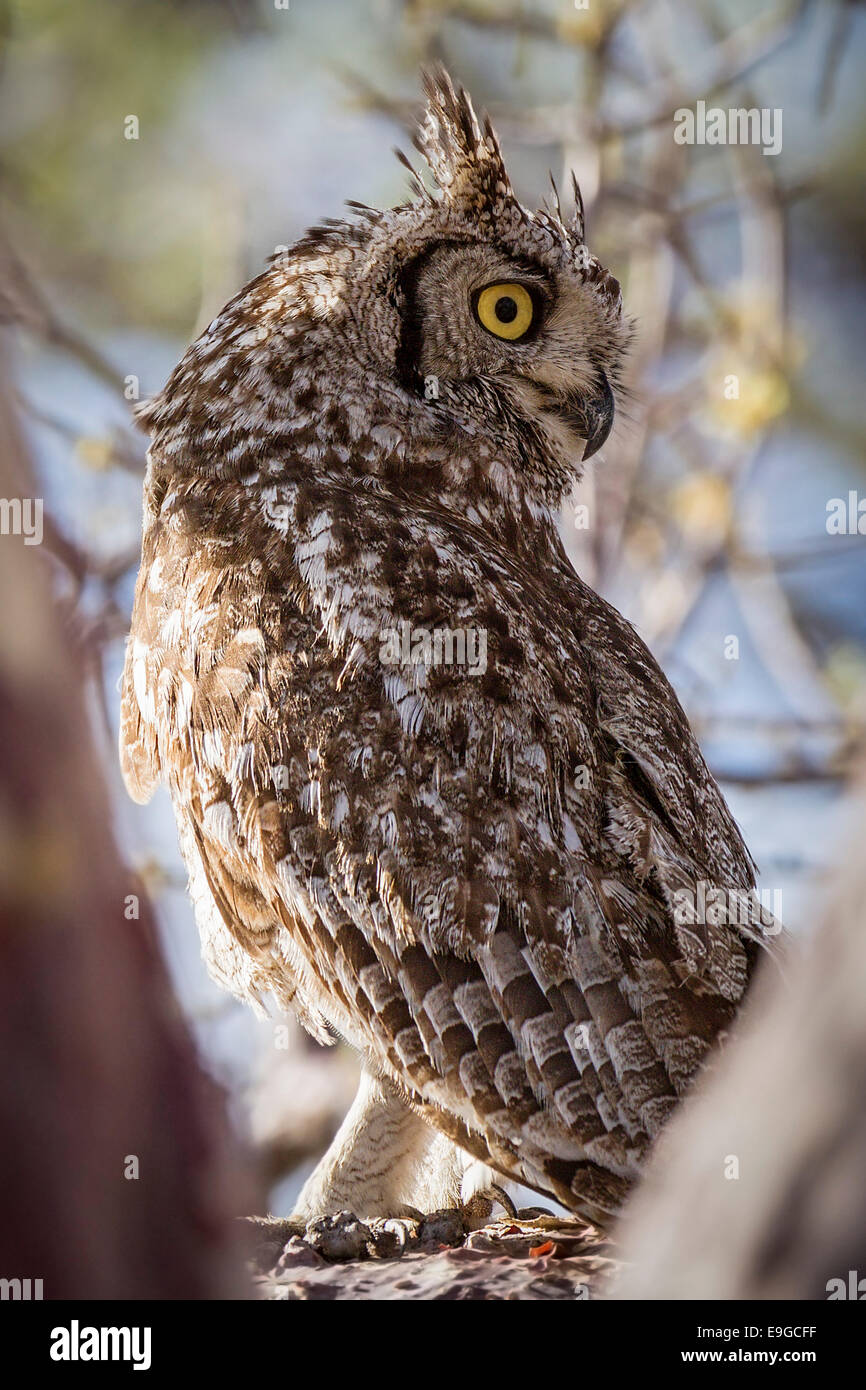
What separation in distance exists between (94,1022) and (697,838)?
1739 millimetres

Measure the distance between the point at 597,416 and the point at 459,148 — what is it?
2.47 feet

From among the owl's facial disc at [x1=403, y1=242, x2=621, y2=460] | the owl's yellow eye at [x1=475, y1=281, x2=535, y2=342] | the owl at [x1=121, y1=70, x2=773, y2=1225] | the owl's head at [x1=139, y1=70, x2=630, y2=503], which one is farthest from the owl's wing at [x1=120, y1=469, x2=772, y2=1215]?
the owl's yellow eye at [x1=475, y1=281, x2=535, y2=342]

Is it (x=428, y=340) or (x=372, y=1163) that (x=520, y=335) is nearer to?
(x=428, y=340)

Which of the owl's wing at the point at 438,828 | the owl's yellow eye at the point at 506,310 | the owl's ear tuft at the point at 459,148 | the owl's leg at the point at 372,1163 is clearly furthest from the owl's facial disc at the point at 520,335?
the owl's leg at the point at 372,1163

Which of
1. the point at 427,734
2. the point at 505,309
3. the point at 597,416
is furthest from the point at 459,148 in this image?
the point at 427,734

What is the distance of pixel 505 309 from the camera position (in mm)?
2980

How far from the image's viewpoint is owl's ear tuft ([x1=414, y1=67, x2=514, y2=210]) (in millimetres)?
3041

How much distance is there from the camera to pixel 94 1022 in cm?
79

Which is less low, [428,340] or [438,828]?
[428,340]

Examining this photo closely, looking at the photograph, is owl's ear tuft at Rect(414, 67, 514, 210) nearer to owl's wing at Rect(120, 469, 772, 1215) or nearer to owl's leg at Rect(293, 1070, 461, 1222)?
owl's wing at Rect(120, 469, 772, 1215)

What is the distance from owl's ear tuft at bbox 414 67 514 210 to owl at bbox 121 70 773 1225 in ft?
0.05

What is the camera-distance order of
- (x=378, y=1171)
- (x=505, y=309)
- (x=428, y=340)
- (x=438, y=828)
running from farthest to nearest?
(x=505, y=309) < (x=428, y=340) < (x=378, y=1171) < (x=438, y=828)
